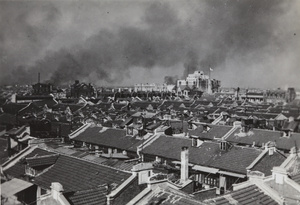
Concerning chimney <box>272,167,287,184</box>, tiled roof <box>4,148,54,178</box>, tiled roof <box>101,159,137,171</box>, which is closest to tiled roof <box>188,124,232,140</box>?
tiled roof <box>101,159,137,171</box>

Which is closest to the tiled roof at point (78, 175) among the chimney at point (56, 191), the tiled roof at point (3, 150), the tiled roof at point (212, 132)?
the chimney at point (56, 191)

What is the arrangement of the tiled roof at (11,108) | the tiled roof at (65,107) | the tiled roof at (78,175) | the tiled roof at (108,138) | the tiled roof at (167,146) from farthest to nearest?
the tiled roof at (65,107), the tiled roof at (11,108), the tiled roof at (108,138), the tiled roof at (167,146), the tiled roof at (78,175)

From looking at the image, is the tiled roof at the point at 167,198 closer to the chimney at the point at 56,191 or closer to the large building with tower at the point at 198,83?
the chimney at the point at 56,191

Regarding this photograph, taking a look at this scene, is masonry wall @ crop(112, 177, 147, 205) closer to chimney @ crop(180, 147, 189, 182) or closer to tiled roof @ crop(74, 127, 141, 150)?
chimney @ crop(180, 147, 189, 182)

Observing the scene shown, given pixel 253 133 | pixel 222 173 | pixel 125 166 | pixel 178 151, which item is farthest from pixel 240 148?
pixel 125 166

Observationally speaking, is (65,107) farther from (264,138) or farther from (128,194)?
(128,194)
